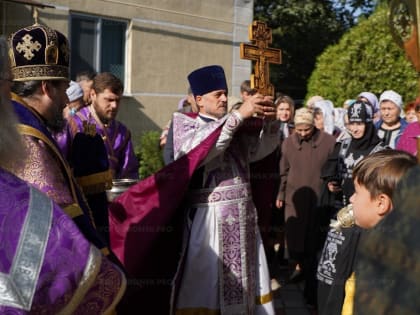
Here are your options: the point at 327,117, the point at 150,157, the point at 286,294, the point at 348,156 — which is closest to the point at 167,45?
the point at 150,157

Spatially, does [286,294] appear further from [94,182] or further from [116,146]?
[94,182]

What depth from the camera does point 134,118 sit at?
12.7 metres

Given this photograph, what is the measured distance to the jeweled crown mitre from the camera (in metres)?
3.12

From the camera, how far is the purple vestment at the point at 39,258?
1851 mm

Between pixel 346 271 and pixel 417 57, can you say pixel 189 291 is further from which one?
pixel 417 57

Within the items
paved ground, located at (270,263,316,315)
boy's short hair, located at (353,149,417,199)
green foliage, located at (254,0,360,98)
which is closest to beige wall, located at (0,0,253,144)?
paved ground, located at (270,263,316,315)

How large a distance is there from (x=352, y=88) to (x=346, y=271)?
39.4 feet

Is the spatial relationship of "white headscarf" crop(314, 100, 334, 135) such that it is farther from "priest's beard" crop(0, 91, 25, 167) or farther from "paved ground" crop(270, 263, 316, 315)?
"priest's beard" crop(0, 91, 25, 167)

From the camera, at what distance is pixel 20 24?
409 inches

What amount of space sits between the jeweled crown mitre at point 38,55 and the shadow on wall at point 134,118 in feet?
29.7

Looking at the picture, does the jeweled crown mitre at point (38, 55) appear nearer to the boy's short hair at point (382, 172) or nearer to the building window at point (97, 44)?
the boy's short hair at point (382, 172)

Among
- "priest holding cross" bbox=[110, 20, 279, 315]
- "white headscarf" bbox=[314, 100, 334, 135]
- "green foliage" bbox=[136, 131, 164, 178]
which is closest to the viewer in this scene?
"priest holding cross" bbox=[110, 20, 279, 315]

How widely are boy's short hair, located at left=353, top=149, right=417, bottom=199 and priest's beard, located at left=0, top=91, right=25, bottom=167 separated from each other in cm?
123

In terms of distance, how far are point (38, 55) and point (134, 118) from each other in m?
9.58
